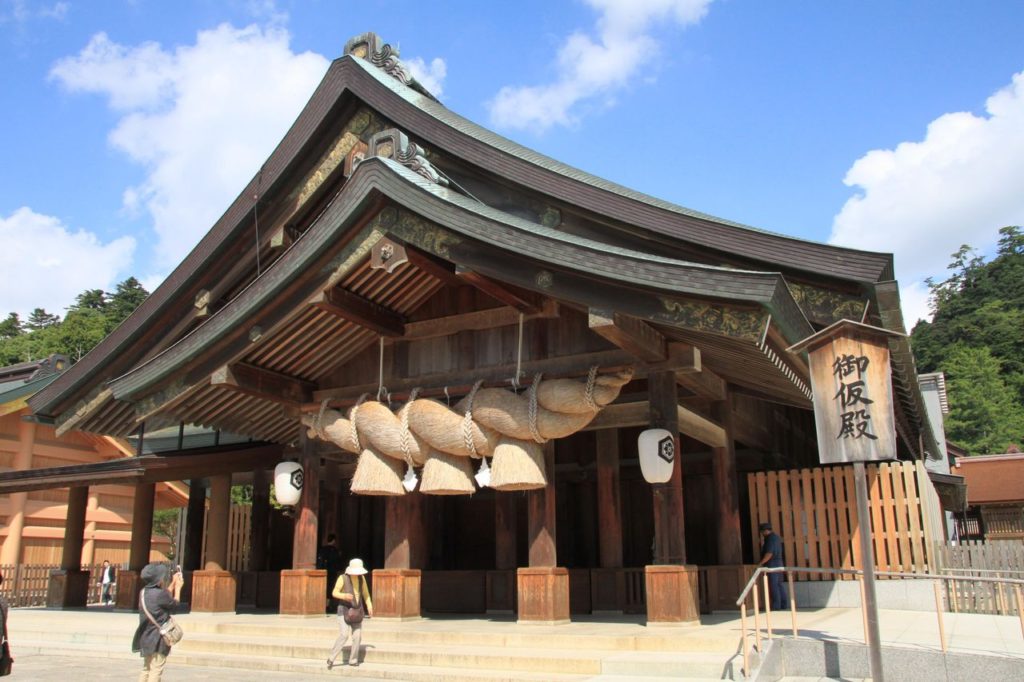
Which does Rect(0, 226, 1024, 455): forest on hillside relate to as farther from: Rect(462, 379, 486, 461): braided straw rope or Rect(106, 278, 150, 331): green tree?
Rect(462, 379, 486, 461): braided straw rope

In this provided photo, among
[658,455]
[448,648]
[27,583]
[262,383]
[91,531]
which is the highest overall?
[262,383]

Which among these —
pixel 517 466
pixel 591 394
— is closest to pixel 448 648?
pixel 517 466

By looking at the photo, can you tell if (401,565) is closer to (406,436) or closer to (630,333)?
(406,436)

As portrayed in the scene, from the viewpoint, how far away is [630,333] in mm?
8672

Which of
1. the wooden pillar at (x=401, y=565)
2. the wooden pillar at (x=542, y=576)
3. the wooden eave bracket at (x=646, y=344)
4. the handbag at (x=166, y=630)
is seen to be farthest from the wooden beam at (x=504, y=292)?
the handbag at (x=166, y=630)

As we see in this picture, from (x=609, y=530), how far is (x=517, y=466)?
234 centimetres

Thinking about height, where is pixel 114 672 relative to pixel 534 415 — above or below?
below

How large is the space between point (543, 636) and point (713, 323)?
11.5ft

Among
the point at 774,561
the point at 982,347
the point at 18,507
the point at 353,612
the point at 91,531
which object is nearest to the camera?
the point at 353,612

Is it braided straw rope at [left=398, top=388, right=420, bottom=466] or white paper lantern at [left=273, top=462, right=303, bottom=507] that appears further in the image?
white paper lantern at [left=273, top=462, right=303, bottom=507]

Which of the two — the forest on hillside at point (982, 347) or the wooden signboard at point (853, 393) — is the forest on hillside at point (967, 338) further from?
the wooden signboard at point (853, 393)

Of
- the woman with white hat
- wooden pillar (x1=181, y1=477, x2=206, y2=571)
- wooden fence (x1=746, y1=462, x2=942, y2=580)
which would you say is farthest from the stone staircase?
wooden pillar (x1=181, y1=477, x2=206, y2=571)

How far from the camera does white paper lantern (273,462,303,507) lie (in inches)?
452

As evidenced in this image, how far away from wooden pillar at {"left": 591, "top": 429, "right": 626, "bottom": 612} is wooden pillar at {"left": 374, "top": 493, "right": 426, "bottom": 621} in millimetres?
2480
